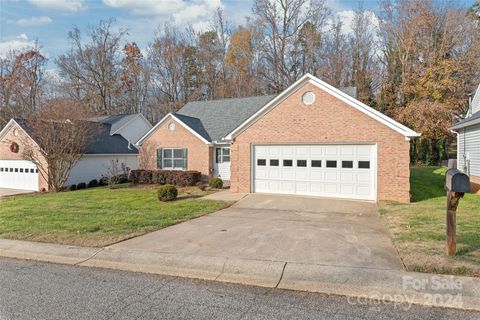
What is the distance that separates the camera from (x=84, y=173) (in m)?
23.0

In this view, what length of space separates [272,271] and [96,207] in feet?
30.9

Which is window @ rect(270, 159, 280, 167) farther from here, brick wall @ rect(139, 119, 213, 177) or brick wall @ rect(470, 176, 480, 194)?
brick wall @ rect(470, 176, 480, 194)

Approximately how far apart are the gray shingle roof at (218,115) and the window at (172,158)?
1.94 m

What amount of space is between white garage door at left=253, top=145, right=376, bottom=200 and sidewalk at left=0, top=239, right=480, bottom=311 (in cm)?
877

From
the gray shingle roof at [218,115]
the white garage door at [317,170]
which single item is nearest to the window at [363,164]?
the white garage door at [317,170]

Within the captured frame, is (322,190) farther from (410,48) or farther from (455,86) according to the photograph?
(410,48)

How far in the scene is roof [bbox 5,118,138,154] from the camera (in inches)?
863

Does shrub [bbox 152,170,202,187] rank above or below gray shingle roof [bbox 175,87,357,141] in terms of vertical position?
below

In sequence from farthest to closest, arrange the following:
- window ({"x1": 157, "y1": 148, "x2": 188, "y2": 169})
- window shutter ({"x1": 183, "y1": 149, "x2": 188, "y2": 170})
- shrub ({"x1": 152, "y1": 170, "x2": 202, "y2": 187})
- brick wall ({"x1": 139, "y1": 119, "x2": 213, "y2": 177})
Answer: window ({"x1": 157, "y1": 148, "x2": 188, "y2": 169}), window shutter ({"x1": 183, "y1": 149, "x2": 188, "y2": 170}), brick wall ({"x1": 139, "y1": 119, "x2": 213, "y2": 177}), shrub ({"x1": 152, "y1": 170, "x2": 202, "y2": 187})

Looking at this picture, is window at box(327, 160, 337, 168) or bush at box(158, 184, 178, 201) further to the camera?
window at box(327, 160, 337, 168)

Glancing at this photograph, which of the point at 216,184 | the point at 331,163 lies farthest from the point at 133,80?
the point at 331,163

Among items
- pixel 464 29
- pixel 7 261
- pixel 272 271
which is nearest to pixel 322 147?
pixel 272 271

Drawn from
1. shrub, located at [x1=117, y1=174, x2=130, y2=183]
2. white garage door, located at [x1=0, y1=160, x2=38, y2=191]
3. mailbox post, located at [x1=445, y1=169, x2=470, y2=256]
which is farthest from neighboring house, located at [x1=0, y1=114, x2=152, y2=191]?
mailbox post, located at [x1=445, y1=169, x2=470, y2=256]

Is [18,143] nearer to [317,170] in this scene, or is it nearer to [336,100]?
[317,170]
